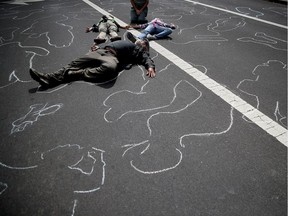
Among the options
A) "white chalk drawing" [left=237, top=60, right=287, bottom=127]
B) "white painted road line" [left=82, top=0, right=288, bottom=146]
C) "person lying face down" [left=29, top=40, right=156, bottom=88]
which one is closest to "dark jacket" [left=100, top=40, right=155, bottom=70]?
"person lying face down" [left=29, top=40, right=156, bottom=88]

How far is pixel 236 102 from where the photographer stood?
3.85m

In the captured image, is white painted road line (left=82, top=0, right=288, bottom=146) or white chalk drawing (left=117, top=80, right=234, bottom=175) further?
white painted road line (left=82, top=0, right=288, bottom=146)

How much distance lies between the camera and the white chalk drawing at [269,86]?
3.70 metres

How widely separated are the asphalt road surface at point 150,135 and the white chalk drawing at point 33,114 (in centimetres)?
1

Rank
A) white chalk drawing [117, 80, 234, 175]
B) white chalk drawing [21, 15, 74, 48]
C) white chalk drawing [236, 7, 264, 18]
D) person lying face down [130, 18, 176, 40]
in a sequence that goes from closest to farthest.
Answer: white chalk drawing [117, 80, 234, 175], white chalk drawing [21, 15, 74, 48], person lying face down [130, 18, 176, 40], white chalk drawing [236, 7, 264, 18]

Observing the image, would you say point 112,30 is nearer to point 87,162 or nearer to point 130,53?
point 130,53

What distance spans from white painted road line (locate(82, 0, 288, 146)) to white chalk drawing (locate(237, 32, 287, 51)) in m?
2.60

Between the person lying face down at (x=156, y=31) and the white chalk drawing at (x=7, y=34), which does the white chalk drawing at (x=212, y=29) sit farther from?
the white chalk drawing at (x=7, y=34)

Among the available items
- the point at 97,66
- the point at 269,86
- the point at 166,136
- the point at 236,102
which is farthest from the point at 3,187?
the point at 269,86

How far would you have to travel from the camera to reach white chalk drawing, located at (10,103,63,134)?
3.18 metres

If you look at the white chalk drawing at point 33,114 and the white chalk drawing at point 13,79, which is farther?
the white chalk drawing at point 13,79

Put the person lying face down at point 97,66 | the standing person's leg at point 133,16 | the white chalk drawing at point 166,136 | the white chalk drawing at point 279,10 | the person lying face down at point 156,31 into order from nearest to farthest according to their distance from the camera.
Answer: the white chalk drawing at point 166,136 < the person lying face down at point 97,66 < the person lying face down at point 156,31 < the standing person's leg at point 133,16 < the white chalk drawing at point 279,10

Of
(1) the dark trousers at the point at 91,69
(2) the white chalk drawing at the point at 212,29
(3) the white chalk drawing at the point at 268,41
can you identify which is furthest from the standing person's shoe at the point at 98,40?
(3) the white chalk drawing at the point at 268,41

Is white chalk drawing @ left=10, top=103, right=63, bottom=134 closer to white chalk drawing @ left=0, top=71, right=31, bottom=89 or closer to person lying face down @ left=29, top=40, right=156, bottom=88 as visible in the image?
person lying face down @ left=29, top=40, right=156, bottom=88
